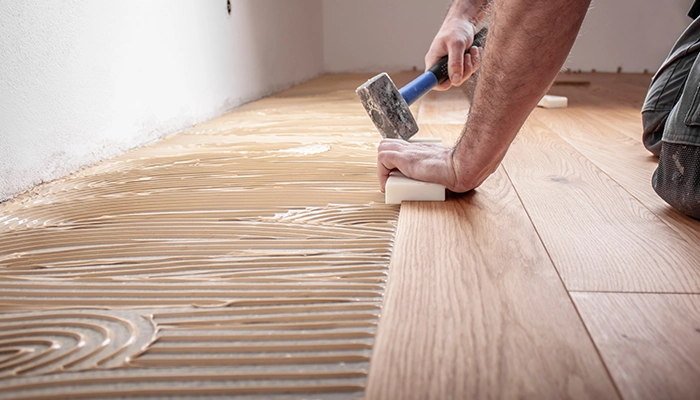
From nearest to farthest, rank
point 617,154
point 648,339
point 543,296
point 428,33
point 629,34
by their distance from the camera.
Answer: point 648,339, point 543,296, point 617,154, point 629,34, point 428,33

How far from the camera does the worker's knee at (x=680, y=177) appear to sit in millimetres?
1091

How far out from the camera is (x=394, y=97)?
5.34 ft

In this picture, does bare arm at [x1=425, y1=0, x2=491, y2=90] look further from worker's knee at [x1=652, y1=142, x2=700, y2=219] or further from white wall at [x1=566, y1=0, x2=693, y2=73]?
→ white wall at [x1=566, y1=0, x2=693, y2=73]

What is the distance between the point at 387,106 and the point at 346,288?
884mm

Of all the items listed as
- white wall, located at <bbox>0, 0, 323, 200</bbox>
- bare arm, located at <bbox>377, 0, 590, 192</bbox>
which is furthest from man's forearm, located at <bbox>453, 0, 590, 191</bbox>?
white wall, located at <bbox>0, 0, 323, 200</bbox>

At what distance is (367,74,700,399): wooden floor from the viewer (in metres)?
0.62

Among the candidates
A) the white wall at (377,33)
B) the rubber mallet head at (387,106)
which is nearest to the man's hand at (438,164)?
the rubber mallet head at (387,106)

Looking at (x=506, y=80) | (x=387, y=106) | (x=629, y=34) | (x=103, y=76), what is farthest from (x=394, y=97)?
(x=629, y=34)

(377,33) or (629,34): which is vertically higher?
(377,33)

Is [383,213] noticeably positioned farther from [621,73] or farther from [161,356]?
[621,73]

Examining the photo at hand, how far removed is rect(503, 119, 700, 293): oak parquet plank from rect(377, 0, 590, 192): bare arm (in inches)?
8.2

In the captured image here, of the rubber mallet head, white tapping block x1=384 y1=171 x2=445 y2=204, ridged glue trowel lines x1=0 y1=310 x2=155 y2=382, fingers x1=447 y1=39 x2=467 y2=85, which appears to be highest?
fingers x1=447 y1=39 x2=467 y2=85

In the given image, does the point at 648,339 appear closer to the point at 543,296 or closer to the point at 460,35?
the point at 543,296

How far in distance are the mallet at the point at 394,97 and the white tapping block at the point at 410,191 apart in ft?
1.24
